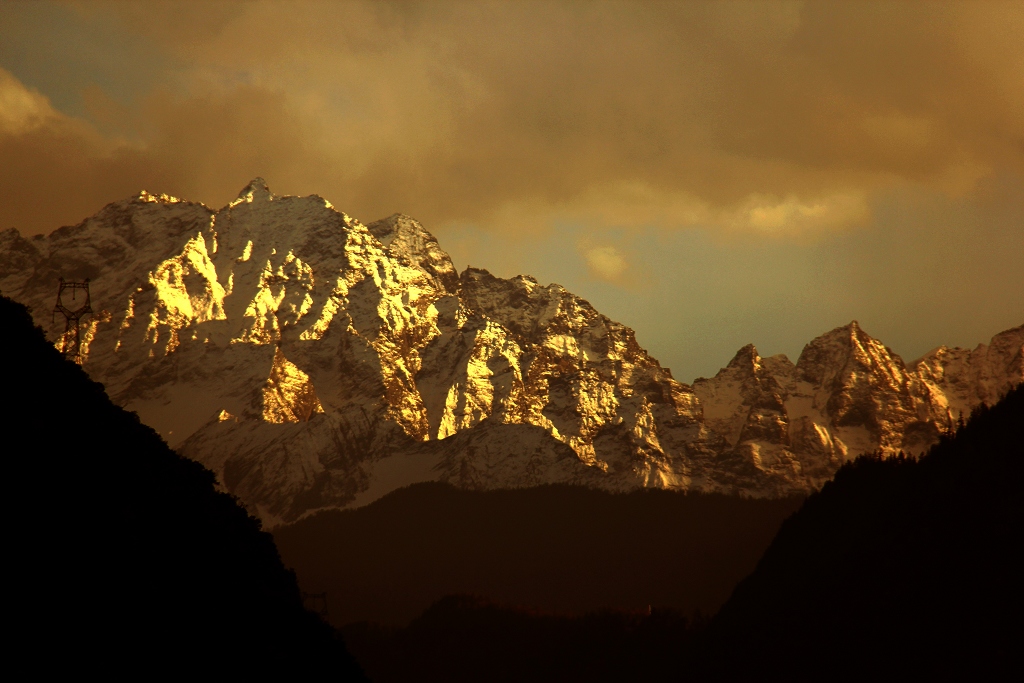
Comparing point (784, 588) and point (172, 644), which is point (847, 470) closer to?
point (784, 588)

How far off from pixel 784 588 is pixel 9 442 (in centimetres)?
13028

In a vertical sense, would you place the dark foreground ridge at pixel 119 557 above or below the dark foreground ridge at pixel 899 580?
below

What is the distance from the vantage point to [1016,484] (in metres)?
138

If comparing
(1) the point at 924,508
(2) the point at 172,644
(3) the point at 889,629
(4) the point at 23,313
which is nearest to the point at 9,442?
(2) the point at 172,644

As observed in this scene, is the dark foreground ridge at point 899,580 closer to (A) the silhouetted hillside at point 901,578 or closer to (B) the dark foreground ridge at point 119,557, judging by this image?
(A) the silhouetted hillside at point 901,578

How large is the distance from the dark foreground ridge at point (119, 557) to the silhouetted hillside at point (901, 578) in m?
78.1

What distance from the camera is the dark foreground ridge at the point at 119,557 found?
1703 inches

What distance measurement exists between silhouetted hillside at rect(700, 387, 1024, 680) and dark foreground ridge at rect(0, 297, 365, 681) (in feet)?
256

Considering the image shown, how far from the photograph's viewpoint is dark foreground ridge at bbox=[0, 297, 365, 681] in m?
43.2

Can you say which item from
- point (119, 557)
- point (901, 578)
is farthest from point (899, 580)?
point (119, 557)

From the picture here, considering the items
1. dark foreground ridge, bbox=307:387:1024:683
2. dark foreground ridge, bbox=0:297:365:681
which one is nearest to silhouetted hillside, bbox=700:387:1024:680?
dark foreground ridge, bbox=307:387:1024:683

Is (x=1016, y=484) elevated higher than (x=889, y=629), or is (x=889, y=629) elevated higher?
(x=1016, y=484)

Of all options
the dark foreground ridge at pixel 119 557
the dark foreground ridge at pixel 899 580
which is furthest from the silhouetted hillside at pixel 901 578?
the dark foreground ridge at pixel 119 557

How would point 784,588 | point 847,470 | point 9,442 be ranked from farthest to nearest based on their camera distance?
point 847,470 < point 784,588 < point 9,442
